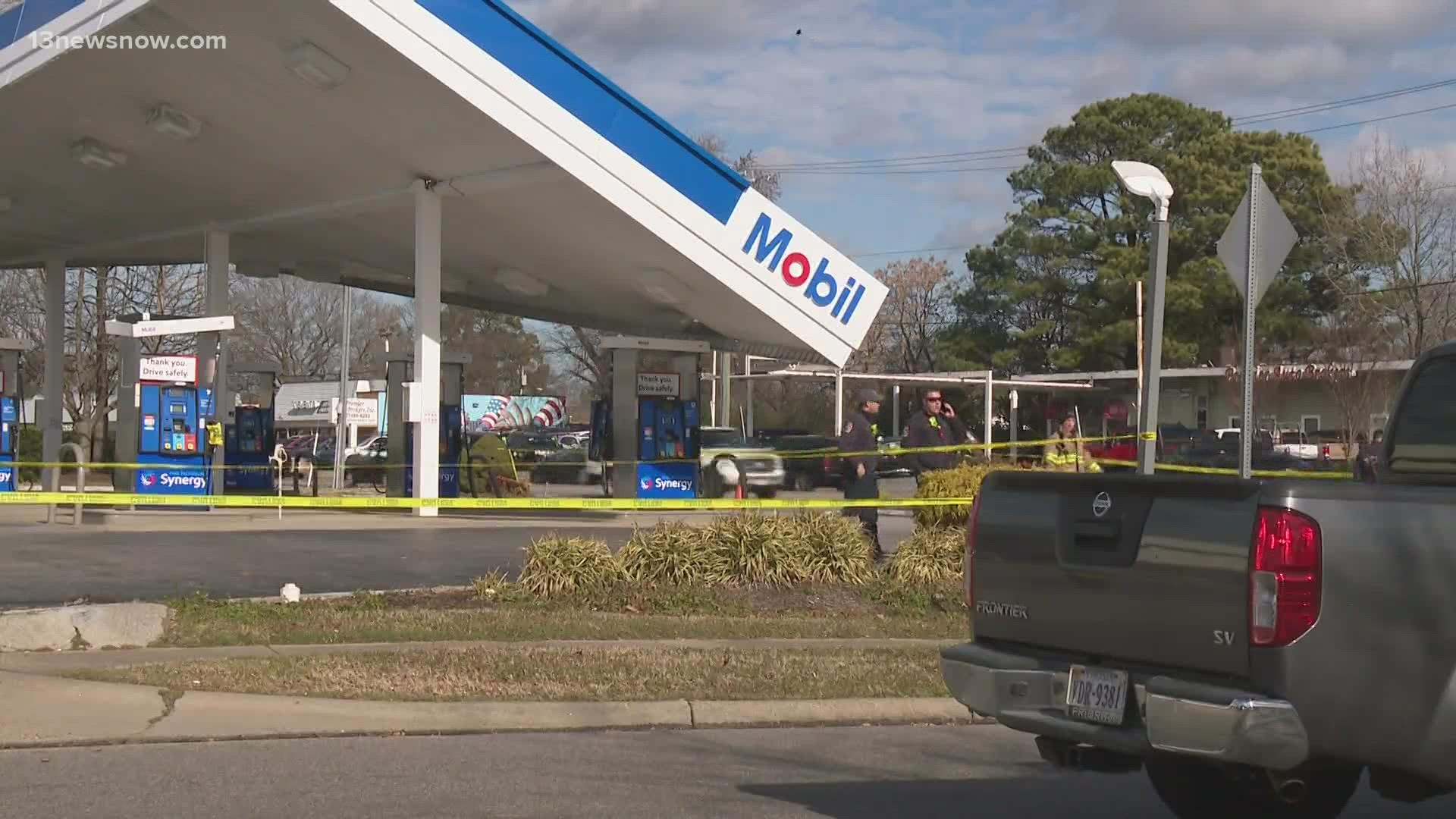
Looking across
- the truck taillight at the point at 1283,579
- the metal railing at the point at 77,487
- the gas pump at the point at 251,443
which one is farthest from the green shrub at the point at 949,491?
the gas pump at the point at 251,443

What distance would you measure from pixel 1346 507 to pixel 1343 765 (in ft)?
2.91

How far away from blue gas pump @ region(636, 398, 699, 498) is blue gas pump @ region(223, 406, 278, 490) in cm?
846

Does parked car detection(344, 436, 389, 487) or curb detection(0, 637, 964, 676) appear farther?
parked car detection(344, 436, 389, 487)

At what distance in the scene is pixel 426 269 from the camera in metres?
23.7

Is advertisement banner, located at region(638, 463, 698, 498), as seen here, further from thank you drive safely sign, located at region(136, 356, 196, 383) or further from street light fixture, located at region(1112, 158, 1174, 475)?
street light fixture, located at region(1112, 158, 1174, 475)

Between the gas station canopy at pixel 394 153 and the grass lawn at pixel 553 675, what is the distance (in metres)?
10.3

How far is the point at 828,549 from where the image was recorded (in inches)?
537

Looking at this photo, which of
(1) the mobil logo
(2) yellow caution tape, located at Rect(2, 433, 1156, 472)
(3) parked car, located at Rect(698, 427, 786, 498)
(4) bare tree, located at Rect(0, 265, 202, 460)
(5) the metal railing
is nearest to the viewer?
(2) yellow caution tape, located at Rect(2, 433, 1156, 472)

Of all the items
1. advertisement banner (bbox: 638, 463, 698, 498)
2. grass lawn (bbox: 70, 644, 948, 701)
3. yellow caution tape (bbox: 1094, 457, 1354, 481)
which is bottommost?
grass lawn (bbox: 70, 644, 948, 701)

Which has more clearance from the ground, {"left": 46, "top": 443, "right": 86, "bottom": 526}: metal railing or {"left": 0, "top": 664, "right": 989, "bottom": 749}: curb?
{"left": 46, "top": 443, "right": 86, "bottom": 526}: metal railing

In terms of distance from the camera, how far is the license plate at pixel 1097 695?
550cm

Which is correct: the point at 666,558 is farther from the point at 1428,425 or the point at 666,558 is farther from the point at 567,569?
the point at 1428,425

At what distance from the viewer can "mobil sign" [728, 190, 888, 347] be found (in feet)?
72.9

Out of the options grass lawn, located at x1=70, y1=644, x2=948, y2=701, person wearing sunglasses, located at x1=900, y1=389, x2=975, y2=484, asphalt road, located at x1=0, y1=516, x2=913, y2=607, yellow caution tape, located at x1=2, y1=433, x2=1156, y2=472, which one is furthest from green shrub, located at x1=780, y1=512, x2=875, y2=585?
asphalt road, located at x1=0, y1=516, x2=913, y2=607
